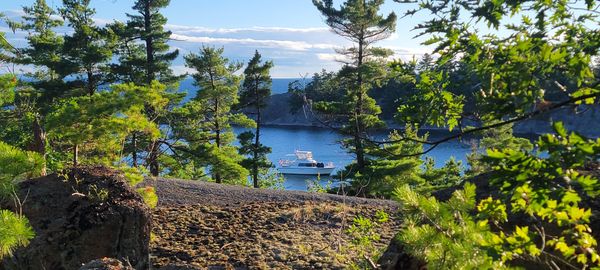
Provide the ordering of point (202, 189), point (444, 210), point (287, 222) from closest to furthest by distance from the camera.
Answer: point (444, 210) → point (287, 222) → point (202, 189)

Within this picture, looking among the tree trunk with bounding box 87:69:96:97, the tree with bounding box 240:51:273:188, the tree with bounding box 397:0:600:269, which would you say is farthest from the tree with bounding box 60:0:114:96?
the tree with bounding box 397:0:600:269

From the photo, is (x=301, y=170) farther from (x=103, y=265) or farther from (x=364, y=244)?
(x=103, y=265)

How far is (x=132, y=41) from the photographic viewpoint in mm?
24984

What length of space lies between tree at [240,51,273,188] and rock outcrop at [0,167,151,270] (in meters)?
19.8

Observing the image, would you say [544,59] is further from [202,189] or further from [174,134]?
[174,134]

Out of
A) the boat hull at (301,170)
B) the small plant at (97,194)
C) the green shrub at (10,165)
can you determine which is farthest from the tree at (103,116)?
the boat hull at (301,170)

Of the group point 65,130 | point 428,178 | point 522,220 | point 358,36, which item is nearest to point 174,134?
point 358,36

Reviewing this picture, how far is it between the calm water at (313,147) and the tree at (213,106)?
18.9m

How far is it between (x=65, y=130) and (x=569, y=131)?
7.46 meters

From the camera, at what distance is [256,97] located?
2784 cm

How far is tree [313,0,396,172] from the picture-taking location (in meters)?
21.8

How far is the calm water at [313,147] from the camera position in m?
50.1

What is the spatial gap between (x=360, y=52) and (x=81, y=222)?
19.6 m

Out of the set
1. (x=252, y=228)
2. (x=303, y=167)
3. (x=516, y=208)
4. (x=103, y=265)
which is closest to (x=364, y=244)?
(x=103, y=265)
